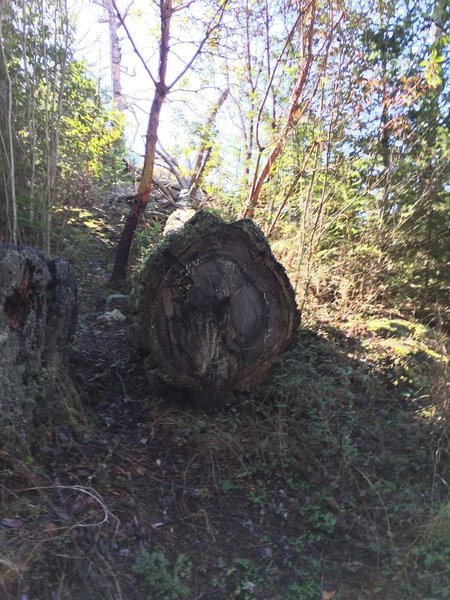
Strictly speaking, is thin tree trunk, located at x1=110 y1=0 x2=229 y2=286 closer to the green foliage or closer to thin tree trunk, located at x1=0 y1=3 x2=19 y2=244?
thin tree trunk, located at x1=0 y1=3 x2=19 y2=244

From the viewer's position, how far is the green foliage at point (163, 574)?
267 cm

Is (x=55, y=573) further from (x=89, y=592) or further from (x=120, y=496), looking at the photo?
(x=120, y=496)

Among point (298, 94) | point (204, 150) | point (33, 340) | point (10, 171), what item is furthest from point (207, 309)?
point (204, 150)

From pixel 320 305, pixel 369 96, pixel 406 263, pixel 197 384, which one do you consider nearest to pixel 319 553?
pixel 197 384

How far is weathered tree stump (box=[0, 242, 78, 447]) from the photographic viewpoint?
3.14m

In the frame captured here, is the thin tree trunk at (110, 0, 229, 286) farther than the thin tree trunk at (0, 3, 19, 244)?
Yes

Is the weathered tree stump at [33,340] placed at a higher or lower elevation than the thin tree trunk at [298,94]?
lower

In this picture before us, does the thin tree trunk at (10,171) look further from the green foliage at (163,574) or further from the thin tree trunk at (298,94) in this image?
the thin tree trunk at (298,94)

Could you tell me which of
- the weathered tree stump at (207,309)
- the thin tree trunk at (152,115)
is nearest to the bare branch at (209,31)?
the thin tree trunk at (152,115)

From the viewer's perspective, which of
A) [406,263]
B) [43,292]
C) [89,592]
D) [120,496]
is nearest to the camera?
[89,592]

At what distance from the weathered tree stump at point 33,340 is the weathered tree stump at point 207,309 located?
583mm

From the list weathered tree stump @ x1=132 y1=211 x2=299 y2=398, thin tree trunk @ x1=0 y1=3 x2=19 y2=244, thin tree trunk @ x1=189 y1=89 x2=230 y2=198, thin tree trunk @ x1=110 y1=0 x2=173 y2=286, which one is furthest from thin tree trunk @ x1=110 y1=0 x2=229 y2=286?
weathered tree stump @ x1=132 y1=211 x2=299 y2=398

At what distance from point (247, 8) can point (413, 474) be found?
18.9ft

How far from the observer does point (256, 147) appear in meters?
6.88
